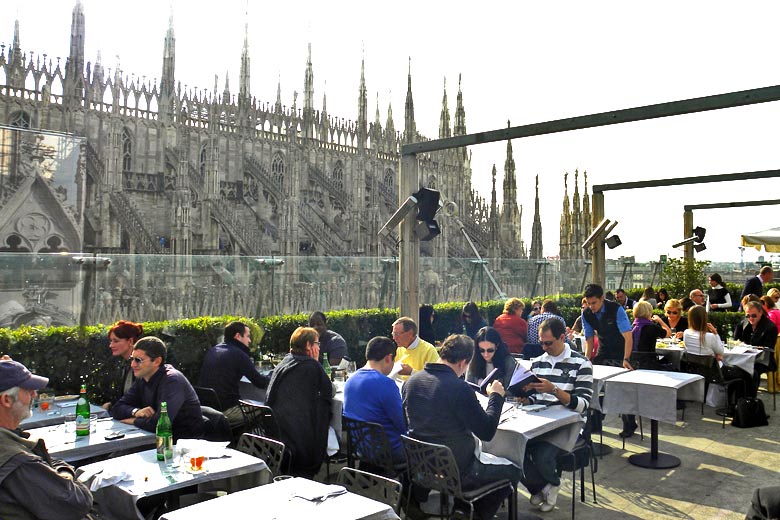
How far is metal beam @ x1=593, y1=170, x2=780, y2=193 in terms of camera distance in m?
11.1

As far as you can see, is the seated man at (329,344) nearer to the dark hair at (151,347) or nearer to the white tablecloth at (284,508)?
the dark hair at (151,347)

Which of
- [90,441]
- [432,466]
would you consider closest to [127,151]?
[90,441]

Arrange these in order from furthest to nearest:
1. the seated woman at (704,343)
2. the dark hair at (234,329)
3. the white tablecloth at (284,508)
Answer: the seated woman at (704,343) → the dark hair at (234,329) → the white tablecloth at (284,508)

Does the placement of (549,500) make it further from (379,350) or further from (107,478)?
(107,478)

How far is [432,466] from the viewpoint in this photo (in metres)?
3.62

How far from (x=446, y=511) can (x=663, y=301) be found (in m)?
11.0

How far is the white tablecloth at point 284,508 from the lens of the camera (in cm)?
277

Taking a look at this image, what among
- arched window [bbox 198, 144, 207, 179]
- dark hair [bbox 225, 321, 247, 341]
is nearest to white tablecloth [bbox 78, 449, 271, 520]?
dark hair [bbox 225, 321, 247, 341]

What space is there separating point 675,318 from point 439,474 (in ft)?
23.0

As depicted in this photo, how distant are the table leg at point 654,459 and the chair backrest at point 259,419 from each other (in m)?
3.55

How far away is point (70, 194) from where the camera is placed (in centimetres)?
1559

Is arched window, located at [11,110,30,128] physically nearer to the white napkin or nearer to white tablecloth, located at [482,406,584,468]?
the white napkin

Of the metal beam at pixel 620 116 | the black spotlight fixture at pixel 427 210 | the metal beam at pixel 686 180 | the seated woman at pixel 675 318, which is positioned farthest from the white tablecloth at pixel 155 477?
the metal beam at pixel 686 180

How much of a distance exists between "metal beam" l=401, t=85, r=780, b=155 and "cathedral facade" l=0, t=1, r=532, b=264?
1148 cm
